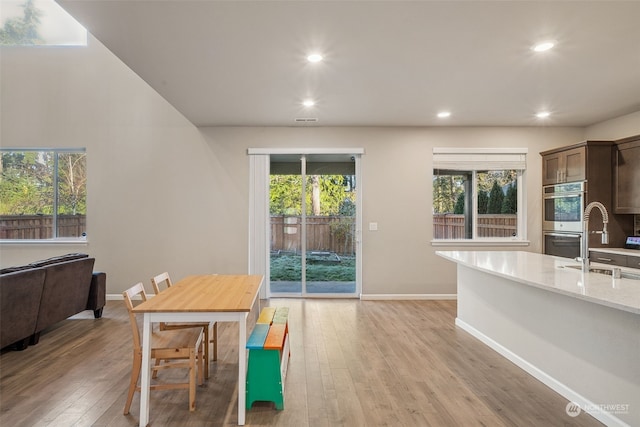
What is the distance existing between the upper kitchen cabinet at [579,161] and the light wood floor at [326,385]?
8.85 feet

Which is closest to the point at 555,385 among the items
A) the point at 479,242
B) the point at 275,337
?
the point at 275,337

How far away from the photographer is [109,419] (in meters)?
2.21

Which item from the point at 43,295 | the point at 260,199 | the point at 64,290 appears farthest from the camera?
the point at 260,199

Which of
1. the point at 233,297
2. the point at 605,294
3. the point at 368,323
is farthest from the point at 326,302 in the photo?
the point at 605,294

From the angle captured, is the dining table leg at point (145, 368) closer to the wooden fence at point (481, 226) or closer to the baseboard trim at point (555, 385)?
the baseboard trim at point (555, 385)

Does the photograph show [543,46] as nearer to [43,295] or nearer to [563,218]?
[563,218]

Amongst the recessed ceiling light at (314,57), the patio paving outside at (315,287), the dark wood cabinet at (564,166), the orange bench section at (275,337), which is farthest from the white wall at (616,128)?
the orange bench section at (275,337)

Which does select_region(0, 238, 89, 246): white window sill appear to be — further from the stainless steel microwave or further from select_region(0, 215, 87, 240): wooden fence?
the stainless steel microwave

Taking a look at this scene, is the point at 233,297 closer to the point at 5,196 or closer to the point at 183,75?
the point at 183,75

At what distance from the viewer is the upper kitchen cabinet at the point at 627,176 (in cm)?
409

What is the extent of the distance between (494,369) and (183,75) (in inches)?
152

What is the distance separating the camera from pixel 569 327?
8.07ft

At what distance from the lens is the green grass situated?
546 centimetres

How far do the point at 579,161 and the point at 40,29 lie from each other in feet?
26.5
